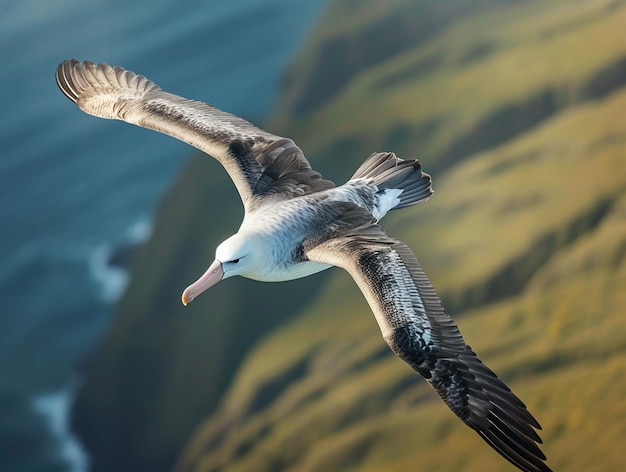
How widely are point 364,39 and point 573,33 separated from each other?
189 inches

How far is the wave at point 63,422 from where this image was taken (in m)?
22.1

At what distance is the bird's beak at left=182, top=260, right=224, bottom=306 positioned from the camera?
8617mm

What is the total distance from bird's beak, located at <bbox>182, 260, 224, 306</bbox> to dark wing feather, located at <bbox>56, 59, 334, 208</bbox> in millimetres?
1242

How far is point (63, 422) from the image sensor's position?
22516 mm

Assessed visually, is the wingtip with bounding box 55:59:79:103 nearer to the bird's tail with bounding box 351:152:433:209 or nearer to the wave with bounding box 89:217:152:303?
the bird's tail with bounding box 351:152:433:209

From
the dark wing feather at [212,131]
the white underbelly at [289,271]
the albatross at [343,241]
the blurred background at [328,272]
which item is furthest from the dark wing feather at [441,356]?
the blurred background at [328,272]

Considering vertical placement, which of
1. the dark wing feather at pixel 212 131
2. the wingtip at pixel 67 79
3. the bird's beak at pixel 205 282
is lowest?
the bird's beak at pixel 205 282

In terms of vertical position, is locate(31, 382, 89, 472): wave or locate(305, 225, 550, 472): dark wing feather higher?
locate(31, 382, 89, 472): wave

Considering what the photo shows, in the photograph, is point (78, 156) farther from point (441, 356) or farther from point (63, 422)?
point (441, 356)

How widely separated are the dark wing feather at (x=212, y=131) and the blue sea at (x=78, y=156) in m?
12.8

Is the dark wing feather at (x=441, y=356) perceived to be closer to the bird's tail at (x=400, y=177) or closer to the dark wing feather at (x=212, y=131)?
the bird's tail at (x=400, y=177)

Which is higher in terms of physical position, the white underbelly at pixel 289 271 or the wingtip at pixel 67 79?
the wingtip at pixel 67 79

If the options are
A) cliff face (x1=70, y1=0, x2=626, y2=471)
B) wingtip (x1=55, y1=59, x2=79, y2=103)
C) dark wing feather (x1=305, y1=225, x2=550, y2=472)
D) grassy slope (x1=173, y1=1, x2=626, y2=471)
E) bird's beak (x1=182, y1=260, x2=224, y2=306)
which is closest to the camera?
dark wing feather (x1=305, y1=225, x2=550, y2=472)

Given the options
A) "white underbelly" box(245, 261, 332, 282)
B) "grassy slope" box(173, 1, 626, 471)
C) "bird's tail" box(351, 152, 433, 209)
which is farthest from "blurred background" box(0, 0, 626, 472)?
"white underbelly" box(245, 261, 332, 282)
